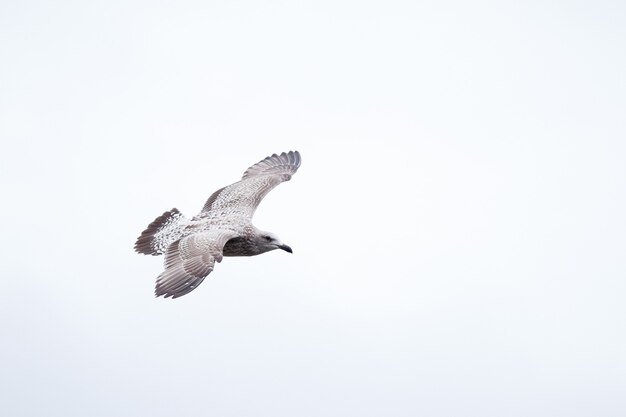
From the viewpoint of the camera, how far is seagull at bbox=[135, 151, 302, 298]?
82.8 feet

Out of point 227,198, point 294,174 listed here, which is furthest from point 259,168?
point 227,198

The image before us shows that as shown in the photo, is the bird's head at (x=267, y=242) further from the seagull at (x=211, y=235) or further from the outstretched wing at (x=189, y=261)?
the outstretched wing at (x=189, y=261)

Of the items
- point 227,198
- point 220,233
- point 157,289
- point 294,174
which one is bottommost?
point 157,289

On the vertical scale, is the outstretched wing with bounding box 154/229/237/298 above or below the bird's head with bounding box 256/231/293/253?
below

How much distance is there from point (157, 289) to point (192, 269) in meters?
1.00

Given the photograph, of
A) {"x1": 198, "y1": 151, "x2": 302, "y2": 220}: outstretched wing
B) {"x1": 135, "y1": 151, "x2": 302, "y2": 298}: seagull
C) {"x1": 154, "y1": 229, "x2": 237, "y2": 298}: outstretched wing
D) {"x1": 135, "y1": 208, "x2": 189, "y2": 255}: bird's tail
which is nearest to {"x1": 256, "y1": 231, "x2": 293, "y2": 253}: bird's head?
{"x1": 135, "y1": 151, "x2": 302, "y2": 298}: seagull

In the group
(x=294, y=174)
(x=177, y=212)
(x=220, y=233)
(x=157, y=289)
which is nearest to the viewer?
(x=157, y=289)

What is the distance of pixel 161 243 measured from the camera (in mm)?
27812

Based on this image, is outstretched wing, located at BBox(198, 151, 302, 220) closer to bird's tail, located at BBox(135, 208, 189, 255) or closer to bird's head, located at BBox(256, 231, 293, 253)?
bird's tail, located at BBox(135, 208, 189, 255)

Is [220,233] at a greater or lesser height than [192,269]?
greater

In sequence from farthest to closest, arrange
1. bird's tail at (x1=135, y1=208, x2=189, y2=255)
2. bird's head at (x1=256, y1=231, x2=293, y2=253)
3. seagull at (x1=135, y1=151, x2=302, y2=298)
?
bird's head at (x1=256, y1=231, x2=293, y2=253)
bird's tail at (x1=135, y1=208, x2=189, y2=255)
seagull at (x1=135, y1=151, x2=302, y2=298)

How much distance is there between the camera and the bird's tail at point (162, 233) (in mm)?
27703

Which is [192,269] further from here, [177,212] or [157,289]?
[177,212]

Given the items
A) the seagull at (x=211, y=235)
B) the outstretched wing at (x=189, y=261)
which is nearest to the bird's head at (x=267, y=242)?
the seagull at (x=211, y=235)
